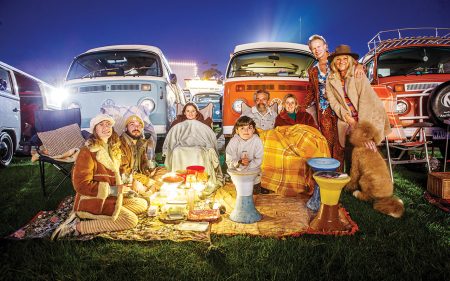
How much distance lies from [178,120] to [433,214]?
4.06m

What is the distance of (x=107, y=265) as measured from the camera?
2.38 m

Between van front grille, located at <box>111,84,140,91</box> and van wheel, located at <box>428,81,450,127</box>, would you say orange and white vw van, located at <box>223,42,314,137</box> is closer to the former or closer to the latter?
van front grille, located at <box>111,84,140,91</box>

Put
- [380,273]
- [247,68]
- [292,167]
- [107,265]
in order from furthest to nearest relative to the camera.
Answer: [247,68] < [292,167] < [107,265] < [380,273]

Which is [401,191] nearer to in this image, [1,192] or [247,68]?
[247,68]

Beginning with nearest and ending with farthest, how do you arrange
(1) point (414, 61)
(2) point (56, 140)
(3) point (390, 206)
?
(3) point (390, 206)
(2) point (56, 140)
(1) point (414, 61)

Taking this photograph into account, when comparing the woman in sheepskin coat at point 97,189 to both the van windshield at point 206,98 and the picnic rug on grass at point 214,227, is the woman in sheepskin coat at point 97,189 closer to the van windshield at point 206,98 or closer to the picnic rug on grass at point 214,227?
the picnic rug on grass at point 214,227

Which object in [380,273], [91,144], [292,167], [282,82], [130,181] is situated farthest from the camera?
[282,82]

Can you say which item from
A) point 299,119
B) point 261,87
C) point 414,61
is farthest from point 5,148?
point 414,61

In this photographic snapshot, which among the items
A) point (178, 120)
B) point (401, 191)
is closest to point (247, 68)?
point (178, 120)

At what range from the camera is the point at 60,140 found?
454 cm

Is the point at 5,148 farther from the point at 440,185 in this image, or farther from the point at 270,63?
the point at 440,185

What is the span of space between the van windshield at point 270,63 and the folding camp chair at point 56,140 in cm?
342

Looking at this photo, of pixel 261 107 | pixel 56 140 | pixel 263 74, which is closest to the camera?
pixel 56 140

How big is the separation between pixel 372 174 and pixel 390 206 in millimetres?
424
